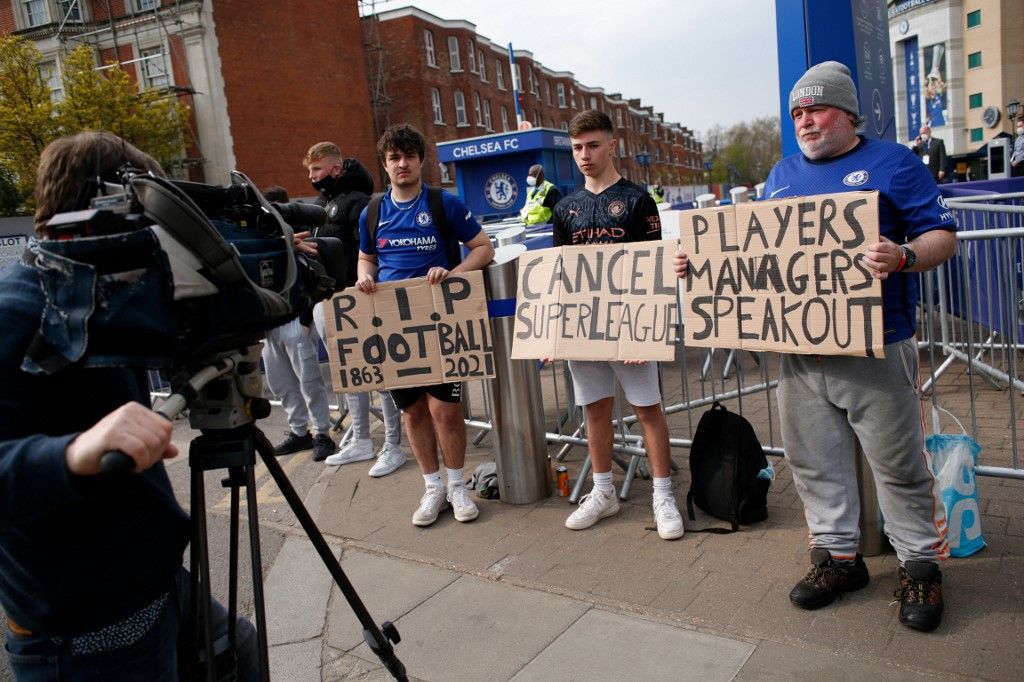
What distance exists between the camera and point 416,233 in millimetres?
4711

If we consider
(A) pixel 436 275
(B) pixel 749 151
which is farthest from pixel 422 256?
(B) pixel 749 151

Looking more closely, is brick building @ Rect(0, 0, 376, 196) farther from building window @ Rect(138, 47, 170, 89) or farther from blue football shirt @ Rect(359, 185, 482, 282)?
blue football shirt @ Rect(359, 185, 482, 282)

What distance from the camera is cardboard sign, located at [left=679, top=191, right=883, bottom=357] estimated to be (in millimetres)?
3080

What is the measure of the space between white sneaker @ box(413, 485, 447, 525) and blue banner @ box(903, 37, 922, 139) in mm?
54300

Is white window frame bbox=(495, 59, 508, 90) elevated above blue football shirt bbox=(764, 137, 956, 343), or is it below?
above

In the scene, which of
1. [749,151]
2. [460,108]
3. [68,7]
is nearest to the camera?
[68,7]

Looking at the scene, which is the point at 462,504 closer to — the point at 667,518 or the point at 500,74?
the point at 667,518

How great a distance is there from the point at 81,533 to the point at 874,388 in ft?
9.19

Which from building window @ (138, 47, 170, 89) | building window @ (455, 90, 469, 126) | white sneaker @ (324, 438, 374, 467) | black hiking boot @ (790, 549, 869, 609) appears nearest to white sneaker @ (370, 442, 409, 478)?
white sneaker @ (324, 438, 374, 467)

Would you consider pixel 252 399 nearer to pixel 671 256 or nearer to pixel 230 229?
pixel 230 229

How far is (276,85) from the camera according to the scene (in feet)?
123

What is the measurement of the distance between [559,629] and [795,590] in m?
1.01

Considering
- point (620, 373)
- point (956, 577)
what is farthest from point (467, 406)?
point (956, 577)

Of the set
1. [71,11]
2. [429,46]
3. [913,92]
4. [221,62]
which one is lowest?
[913,92]
